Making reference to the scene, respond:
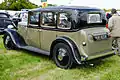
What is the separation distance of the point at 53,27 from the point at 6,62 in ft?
5.76

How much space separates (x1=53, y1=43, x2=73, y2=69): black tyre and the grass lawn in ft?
0.49

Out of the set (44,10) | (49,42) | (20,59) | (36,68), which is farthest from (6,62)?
(44,10)

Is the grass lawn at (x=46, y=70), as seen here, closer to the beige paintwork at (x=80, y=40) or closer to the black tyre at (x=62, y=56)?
the black tyre at (x=62, y=56)

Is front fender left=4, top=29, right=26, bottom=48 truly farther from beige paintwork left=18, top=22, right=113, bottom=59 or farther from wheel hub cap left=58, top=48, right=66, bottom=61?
wheel hub cap left=58, top=48, right=66, bottom=61

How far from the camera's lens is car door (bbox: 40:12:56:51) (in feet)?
19.2

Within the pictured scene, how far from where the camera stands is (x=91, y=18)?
5.71m

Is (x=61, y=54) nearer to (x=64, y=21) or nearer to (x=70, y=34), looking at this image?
(x=70, y=34)

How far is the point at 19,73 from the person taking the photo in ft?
17.1

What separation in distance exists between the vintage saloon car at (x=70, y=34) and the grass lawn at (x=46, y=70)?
12.9 inches

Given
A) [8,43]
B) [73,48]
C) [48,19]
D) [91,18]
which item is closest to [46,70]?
[73,48]

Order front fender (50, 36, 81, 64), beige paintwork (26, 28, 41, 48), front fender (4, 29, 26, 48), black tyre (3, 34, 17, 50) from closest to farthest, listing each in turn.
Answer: front fender (50, 36, 81, 64) < beige paintwork (26, 28, 41, 48) < front fender (4, 29, 26, 48) < black tyre (3, 34, 17, 50)

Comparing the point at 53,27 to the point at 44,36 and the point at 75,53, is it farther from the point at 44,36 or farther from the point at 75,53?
the point at 75,53

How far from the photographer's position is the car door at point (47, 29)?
586 centimetres

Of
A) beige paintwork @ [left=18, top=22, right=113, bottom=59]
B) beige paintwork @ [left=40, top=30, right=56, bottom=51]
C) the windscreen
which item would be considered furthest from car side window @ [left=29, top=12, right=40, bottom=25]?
the windscreen
